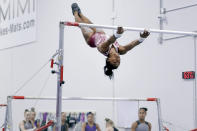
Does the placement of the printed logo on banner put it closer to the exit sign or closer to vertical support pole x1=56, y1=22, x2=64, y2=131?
the exit sign

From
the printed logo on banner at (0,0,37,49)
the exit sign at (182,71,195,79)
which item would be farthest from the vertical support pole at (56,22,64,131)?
the printed logo on banner at (0,0,37,49)

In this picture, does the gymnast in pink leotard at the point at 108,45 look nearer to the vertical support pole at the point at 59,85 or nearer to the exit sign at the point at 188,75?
the vertical support pole at the point at 59,85

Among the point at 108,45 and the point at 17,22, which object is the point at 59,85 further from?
the point at 17,22

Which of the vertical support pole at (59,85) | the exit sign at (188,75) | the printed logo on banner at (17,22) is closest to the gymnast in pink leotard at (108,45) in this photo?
→ the vertical support pole at (59,85)

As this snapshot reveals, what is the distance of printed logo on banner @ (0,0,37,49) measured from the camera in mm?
9367

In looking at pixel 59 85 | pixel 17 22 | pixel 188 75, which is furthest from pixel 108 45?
pixel 17 22

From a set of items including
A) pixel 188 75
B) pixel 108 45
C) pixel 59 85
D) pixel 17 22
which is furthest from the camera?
pixel 17 22

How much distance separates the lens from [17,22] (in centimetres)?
996

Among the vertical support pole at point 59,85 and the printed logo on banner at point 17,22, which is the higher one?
the printed logo on banner at point 17,22

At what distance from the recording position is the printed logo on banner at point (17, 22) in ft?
30.7

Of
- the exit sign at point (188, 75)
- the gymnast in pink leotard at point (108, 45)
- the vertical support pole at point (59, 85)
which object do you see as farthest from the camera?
the exit sign at point (188, 75)

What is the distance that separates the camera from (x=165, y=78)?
648cm

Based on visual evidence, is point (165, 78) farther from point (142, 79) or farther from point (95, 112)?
point (95, 112)

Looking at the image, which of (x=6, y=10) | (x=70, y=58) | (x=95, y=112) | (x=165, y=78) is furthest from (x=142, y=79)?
(x=6, y=10)
